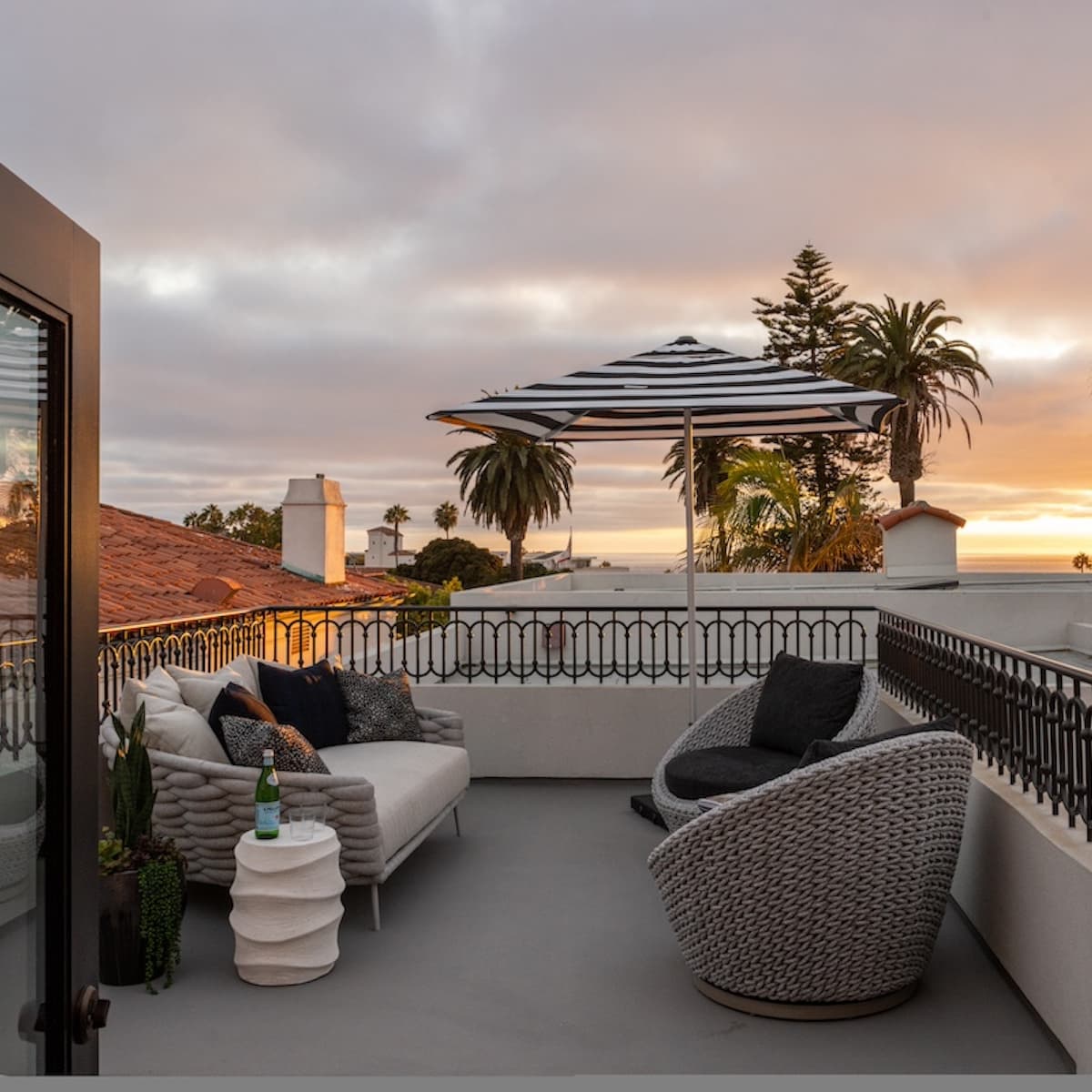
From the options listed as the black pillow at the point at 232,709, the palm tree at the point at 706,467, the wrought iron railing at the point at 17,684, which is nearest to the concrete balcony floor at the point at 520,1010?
the black pillow at the point at 232,709

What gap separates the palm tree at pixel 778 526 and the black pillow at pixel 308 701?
11005mm

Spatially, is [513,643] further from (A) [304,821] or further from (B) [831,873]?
(B) [831,873]

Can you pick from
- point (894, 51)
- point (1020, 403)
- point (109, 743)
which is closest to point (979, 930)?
point (109, 743)

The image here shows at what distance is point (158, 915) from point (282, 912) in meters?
0.41

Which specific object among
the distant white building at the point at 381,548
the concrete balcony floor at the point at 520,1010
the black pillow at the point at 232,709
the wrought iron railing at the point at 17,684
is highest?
the distant white building at the point at 381,548

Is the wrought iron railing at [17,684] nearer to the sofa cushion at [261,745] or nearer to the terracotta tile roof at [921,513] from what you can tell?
the sofa cushion at [261,745]

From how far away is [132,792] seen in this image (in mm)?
3809

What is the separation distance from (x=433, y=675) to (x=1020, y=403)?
1951 centimetres

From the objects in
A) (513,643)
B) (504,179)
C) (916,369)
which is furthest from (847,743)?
(916,369)

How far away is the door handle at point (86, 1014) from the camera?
1.27m

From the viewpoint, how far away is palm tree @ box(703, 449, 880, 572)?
1577 centimetres

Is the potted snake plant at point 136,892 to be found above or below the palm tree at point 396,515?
below

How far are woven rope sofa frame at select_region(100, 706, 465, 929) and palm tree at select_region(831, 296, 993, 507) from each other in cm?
2110

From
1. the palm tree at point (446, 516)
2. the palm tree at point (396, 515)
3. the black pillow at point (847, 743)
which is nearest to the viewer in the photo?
the black pillow at point (847, 743)
